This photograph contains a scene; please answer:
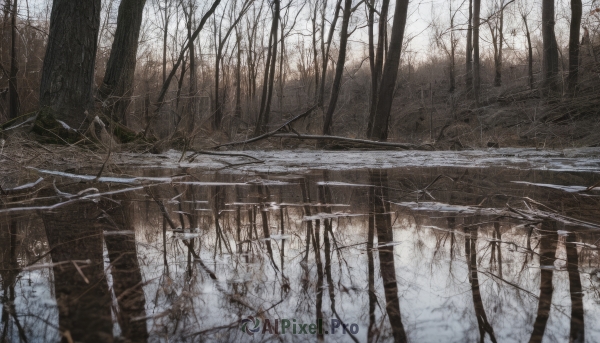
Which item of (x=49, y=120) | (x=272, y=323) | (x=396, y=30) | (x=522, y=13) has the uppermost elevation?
(x=522, y=13)

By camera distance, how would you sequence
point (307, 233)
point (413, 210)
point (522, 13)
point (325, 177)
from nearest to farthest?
point (307, 233)
point (413, 210)
point (325, 177)
point (522, 13)

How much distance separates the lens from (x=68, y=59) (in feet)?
17.9

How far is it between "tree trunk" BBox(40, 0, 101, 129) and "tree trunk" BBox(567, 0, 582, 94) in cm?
960

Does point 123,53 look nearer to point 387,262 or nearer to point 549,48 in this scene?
point 387,262

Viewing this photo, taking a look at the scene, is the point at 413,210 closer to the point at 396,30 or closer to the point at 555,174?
the point at 555,174

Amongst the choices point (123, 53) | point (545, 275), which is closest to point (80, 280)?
point (545, 275)

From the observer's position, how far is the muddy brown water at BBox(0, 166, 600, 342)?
0.89 meters

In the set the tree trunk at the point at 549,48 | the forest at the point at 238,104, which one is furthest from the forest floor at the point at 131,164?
the tree trunk at the point at 549,48

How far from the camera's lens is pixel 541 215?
1.81m

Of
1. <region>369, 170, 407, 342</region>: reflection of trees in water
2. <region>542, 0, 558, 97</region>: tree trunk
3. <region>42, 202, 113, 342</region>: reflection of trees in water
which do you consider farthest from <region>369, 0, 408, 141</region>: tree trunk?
<region>42, 202, 113, 342</region>: reflection of trees in water

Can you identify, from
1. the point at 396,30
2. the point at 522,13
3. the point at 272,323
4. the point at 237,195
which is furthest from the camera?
the point at 522,13

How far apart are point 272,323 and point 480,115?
668 inches

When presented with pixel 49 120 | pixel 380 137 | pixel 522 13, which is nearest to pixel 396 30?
pixel 380 137

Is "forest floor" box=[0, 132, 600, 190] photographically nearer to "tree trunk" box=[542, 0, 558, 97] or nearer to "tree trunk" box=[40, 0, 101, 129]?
"tree trunk" box=[40, 0, 101, 129]
